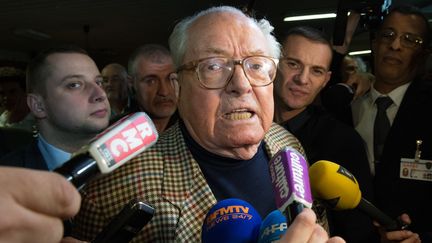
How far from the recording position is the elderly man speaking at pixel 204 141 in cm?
114

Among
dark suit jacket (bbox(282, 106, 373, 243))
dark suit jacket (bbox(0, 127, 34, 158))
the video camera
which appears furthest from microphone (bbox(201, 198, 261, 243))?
dark suit jacket (bbox(0, 127, 34, 158))

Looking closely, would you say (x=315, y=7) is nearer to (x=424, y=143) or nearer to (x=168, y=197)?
(x=424, y=143)

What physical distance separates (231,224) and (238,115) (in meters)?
0.43

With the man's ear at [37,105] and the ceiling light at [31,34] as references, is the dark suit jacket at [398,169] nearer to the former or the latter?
the man's ear at [37,105]

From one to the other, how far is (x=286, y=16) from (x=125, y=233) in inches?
297

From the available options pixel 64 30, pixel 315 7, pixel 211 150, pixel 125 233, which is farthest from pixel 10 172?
pixel 64 30

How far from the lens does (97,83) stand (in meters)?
1.97

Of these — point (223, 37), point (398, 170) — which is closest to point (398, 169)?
point (398, 170)

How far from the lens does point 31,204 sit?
452 mm

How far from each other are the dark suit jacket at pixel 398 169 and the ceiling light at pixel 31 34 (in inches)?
336

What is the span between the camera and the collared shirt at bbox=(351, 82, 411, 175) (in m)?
1.88

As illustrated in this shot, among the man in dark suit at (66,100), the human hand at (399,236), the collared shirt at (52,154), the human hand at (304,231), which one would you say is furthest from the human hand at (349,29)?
the human hand at (304,231)

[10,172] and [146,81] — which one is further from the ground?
[10,172]

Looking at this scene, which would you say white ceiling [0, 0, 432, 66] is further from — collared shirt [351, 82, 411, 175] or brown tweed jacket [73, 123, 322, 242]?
brown tweed jacket [73, 123, 322, 242]
